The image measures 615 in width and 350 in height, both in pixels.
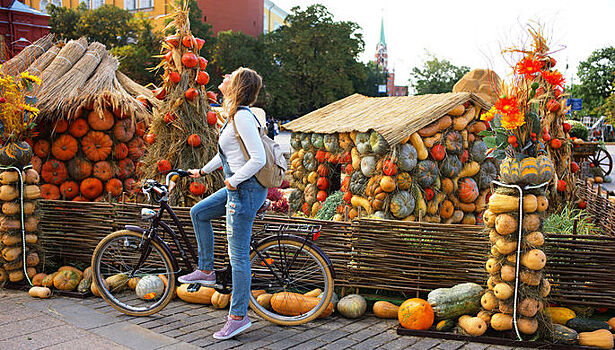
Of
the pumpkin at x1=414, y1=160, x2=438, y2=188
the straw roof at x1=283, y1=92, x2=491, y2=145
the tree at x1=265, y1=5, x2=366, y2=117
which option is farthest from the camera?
the tree at x1=265, y1=5, x2=366, y2=117

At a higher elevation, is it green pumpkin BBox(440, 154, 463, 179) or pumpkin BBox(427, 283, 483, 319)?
green pumpkin BBox(440, 154, 463, 179)

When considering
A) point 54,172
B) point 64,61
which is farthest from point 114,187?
point 64,61

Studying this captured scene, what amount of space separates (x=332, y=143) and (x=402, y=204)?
73.6 inches

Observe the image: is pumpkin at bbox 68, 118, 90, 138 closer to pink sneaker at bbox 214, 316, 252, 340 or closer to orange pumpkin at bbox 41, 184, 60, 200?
orange pumpkin at bbox 41, 184, 60, 200

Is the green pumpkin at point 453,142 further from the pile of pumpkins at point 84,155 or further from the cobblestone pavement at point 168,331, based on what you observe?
the pile of pumpkins at point 84,155

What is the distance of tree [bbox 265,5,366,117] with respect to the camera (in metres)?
44.6

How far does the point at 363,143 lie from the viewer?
755cm

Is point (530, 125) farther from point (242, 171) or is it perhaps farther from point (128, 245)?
point (128, 245)

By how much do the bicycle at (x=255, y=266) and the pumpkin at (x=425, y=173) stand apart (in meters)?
Result: 3.08

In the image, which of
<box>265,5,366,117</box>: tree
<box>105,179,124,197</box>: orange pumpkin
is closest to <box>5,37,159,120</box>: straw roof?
<box>105,179,124,197</box>: orange pumpkin

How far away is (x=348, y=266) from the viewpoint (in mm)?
4957

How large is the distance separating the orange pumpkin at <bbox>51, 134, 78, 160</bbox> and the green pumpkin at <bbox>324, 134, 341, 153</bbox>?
3.87 meters

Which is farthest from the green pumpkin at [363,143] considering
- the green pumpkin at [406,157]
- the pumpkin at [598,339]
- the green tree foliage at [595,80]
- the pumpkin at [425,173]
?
the green tree foliage at [595,80]

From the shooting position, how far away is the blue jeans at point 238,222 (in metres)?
4.07
